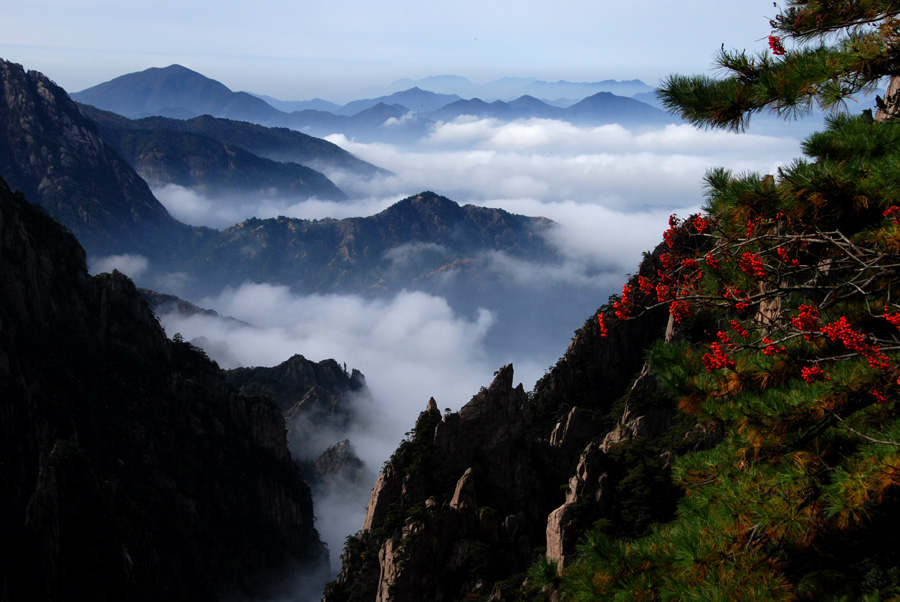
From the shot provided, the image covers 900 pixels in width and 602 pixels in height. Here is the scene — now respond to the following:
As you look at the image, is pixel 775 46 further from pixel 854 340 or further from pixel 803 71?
pixel 854 340

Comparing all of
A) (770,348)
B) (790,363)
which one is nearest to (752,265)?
(770,348)

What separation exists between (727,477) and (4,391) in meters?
63.0

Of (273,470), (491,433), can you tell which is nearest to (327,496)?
(273,470)

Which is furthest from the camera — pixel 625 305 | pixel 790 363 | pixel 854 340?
pixel 790 363

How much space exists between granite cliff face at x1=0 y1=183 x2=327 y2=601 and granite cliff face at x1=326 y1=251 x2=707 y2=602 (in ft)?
70.2

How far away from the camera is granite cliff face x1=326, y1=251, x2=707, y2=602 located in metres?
36.3

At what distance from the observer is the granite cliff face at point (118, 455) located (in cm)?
4928

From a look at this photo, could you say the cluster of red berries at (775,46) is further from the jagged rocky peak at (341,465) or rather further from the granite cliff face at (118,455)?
the jagged rocky peak at (341,465)

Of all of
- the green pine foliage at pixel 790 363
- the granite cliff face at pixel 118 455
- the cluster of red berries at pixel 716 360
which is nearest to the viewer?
the green pine foliage at pixel 790 363

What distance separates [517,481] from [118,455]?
44343 millimetres

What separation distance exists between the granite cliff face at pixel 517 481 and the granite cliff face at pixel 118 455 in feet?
70.2

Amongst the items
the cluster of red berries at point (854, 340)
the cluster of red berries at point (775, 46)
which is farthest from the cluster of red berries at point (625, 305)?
the cluster of red berries at point (775, 46)

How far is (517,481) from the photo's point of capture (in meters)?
44.9

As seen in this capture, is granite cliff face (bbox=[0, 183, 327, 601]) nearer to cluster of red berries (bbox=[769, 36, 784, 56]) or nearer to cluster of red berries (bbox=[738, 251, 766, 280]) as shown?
cluster of red berries (bbox=[738, 251, 766, 280])
